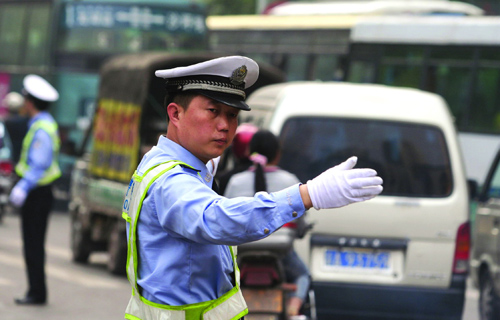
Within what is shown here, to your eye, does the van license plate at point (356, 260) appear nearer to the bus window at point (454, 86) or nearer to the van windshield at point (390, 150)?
the van windshield at point (390, 150)

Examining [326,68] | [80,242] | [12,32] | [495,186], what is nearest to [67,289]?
[80,242]

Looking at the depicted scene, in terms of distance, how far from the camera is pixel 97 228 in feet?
42.4

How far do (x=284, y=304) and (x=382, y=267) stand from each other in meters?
1.35

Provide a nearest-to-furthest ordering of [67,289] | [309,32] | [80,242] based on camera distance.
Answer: [67,289]
[80,242]
[309,32]

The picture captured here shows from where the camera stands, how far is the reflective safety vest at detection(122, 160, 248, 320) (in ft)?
10.8

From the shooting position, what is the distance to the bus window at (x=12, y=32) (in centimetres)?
2295

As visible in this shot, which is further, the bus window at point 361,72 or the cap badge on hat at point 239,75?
the bus window at point 361,72

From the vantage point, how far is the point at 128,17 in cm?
2128

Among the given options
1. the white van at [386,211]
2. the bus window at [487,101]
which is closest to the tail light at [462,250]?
the white van at [386,211]

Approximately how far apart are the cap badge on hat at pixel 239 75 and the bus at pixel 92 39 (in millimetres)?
17984

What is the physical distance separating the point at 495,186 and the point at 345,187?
22.4 ft

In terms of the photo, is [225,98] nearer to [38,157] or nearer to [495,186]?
[38,157]

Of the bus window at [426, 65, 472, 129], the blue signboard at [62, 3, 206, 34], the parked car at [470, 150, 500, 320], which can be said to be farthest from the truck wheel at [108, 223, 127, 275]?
the blue signboard at [62, 3, 206, 34]

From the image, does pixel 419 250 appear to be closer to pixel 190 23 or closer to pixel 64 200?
pixel 190 23
